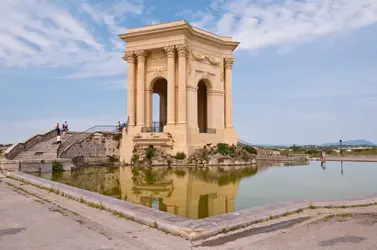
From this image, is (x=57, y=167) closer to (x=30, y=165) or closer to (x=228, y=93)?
(x=30, y=165)

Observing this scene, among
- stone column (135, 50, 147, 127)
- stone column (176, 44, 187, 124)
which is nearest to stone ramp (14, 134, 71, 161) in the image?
stone column (135, 50, 147, 127)

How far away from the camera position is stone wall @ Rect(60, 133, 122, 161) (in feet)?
88.9

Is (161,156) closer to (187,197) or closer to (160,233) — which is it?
(187,197)

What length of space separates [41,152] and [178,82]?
38.2 feet

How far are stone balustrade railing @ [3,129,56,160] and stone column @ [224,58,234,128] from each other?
15142mm

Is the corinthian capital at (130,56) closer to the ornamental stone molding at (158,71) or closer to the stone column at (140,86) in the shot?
the stone column at (140,86)

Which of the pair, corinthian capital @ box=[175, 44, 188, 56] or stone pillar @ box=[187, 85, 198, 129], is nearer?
corinthian capital @ box=[175, 44, 188, 56]

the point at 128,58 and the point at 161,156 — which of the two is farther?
the point at 128,58

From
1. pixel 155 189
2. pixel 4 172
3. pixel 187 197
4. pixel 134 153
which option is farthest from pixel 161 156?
pixel 187 197

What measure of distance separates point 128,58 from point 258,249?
88.2 ft

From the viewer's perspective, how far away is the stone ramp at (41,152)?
74.2 ft

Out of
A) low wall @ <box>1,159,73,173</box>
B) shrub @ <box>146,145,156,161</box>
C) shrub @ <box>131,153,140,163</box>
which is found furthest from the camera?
shrub @ <box>131,153,140,163</box>

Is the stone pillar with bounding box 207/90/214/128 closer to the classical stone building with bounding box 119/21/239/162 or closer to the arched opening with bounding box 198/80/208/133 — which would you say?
the classical stone building with bounding box 119/21/239/162

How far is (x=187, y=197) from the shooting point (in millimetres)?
10945
